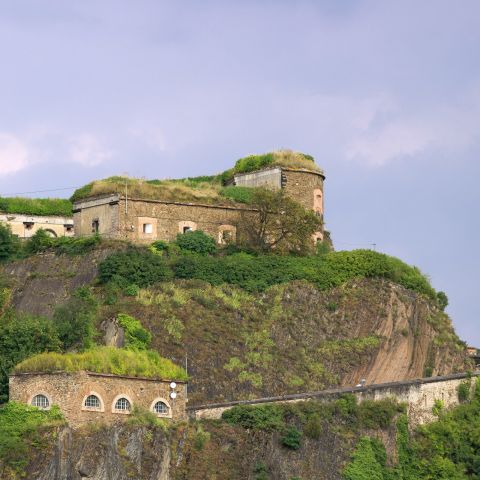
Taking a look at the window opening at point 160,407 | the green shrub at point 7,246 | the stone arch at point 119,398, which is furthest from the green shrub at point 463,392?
the green shrub at point 7,246

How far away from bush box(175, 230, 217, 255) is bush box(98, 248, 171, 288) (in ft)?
14.6

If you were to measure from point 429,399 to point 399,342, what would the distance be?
4.61 metres

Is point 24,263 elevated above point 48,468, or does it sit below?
above

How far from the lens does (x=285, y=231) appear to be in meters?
84.2

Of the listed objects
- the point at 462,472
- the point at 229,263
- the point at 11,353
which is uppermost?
the point at 229,263

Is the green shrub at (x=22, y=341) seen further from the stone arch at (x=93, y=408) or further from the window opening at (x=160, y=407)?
the window opening at (x=160, y=407)

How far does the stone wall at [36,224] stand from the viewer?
90312 millimetres

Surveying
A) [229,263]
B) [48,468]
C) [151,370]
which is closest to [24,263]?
[229,263]

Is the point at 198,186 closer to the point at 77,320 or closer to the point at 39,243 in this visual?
the point at 39,243

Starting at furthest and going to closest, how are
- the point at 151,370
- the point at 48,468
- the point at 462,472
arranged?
the point at 462,472 < the point at 151,370 < the point at 48,468

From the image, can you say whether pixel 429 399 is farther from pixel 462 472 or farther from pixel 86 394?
pixel 86 394

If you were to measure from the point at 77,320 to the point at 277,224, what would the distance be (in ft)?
50.7

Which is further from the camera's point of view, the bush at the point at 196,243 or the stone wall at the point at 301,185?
the stone wall at the point at 301,185

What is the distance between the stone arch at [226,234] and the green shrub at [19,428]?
2277cm
